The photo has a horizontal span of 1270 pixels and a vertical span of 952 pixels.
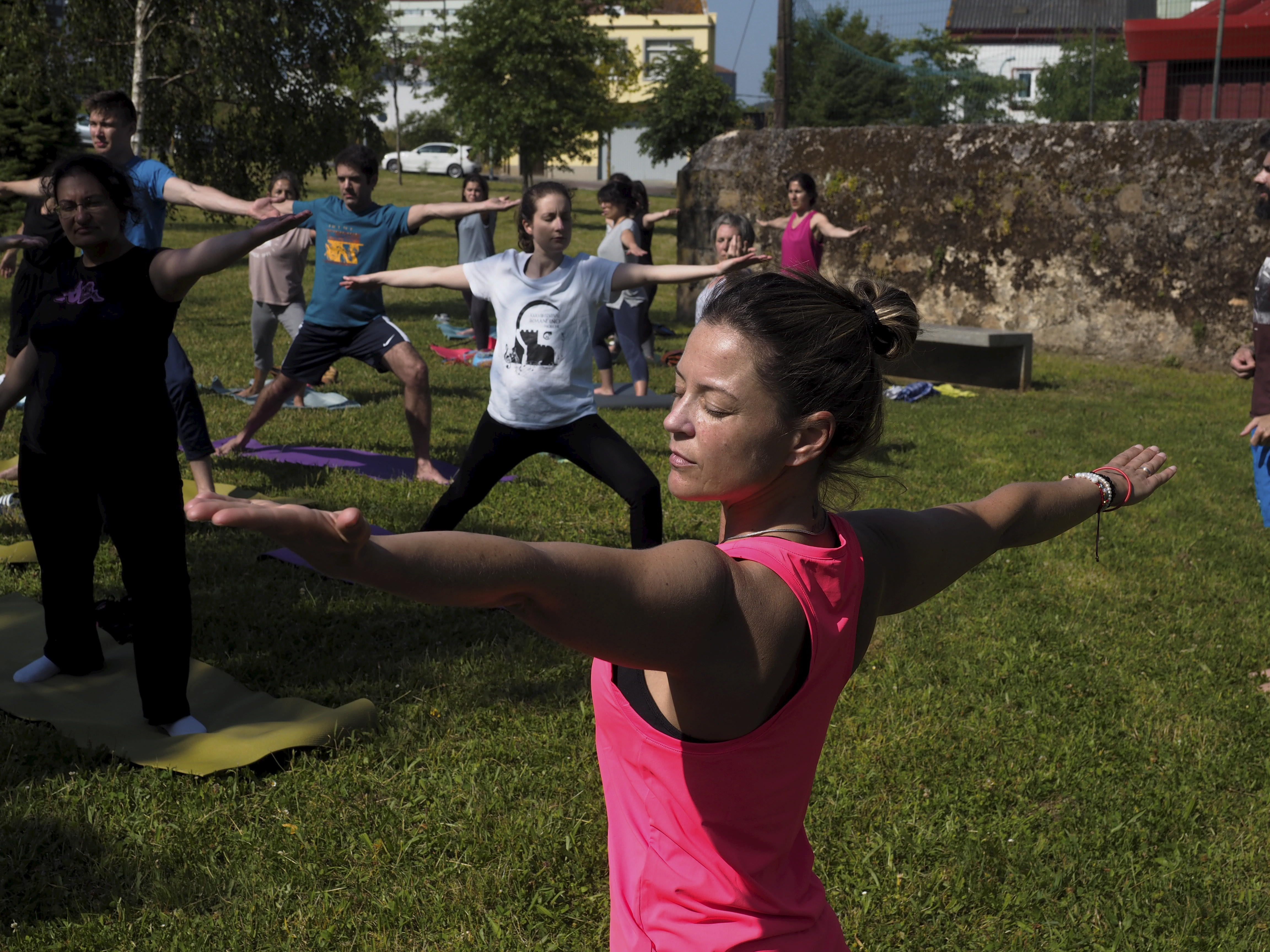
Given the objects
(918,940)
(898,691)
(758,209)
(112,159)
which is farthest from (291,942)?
(758,209)

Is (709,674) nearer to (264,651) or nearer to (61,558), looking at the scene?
(61,558)

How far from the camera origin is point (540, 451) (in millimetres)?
5586

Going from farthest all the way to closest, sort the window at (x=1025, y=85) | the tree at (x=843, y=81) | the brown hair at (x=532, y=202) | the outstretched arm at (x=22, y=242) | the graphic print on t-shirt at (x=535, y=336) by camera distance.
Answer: the tree at (x=843, y=81), the window at (x=1025, y=85), the brown hair at (x=532, y=202), the graphic print on t-shirt at (x=535, y=336), the outstretched arm at (x=22, y=242)

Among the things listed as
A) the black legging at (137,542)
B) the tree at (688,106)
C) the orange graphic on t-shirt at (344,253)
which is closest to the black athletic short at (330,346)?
the orange graphic on t-shirt at (344,253)

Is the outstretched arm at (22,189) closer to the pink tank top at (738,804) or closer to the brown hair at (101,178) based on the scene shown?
the brown hair at (101,178)

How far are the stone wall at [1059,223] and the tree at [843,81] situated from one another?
921 cm

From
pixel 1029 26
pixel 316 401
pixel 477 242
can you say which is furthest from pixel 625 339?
pixel 1029 26

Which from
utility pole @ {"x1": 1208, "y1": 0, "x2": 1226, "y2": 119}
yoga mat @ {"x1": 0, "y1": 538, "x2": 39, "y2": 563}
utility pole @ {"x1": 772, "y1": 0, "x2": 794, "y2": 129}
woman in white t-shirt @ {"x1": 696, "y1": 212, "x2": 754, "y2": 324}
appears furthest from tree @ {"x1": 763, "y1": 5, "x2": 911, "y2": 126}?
yoga mat @ {"x1": 0, "y1": 538, "x2": 39, "y2": 563}

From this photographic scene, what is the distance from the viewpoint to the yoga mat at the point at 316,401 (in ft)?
33.9

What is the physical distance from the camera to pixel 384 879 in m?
3.50

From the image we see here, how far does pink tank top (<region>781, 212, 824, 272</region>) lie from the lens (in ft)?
37.3

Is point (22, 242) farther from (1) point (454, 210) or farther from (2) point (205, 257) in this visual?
(1) point (454, 210)

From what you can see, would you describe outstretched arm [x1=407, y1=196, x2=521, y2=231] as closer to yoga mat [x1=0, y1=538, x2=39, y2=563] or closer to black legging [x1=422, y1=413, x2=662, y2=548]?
black legging [x1=422, y1=413, x2=662, y2=548]

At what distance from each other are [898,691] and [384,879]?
7.92ft
